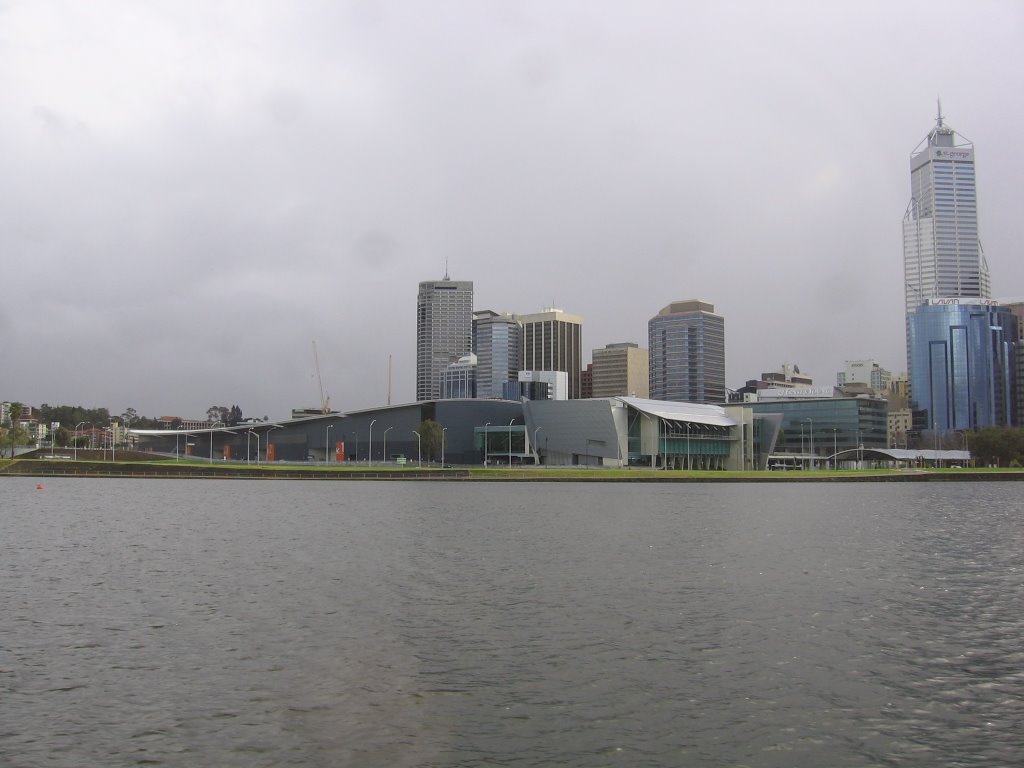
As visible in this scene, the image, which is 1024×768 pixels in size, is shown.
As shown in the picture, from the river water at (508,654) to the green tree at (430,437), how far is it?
122 metres

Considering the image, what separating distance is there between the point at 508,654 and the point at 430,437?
5677 inches

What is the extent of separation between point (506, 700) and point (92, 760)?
20.0ft

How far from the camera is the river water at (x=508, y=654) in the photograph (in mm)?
12656

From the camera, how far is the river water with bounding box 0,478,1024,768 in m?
12.7

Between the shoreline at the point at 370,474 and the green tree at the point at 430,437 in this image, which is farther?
the green tree at the point at 430,437

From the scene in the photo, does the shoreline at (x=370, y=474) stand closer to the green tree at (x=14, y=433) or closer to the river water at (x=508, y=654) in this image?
Result: the green tree at (x=14, y=433)

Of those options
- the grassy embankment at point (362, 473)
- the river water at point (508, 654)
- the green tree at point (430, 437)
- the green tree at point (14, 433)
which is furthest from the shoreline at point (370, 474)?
the river water at point (508, 654)

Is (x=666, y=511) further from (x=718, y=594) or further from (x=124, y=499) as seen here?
(x=124, y=499)

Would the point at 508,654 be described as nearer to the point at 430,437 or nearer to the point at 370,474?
the point at 370,474

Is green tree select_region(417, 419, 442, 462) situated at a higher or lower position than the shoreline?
higher

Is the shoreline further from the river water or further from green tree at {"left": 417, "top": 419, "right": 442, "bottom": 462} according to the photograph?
the river water

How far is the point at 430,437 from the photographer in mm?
161250

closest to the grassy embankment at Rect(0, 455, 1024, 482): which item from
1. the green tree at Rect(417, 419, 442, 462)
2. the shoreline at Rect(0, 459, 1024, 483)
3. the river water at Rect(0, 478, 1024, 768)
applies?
the shoreline at Rect(0, 459, 1024, 483)

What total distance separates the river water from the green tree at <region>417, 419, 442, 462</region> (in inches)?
4800
